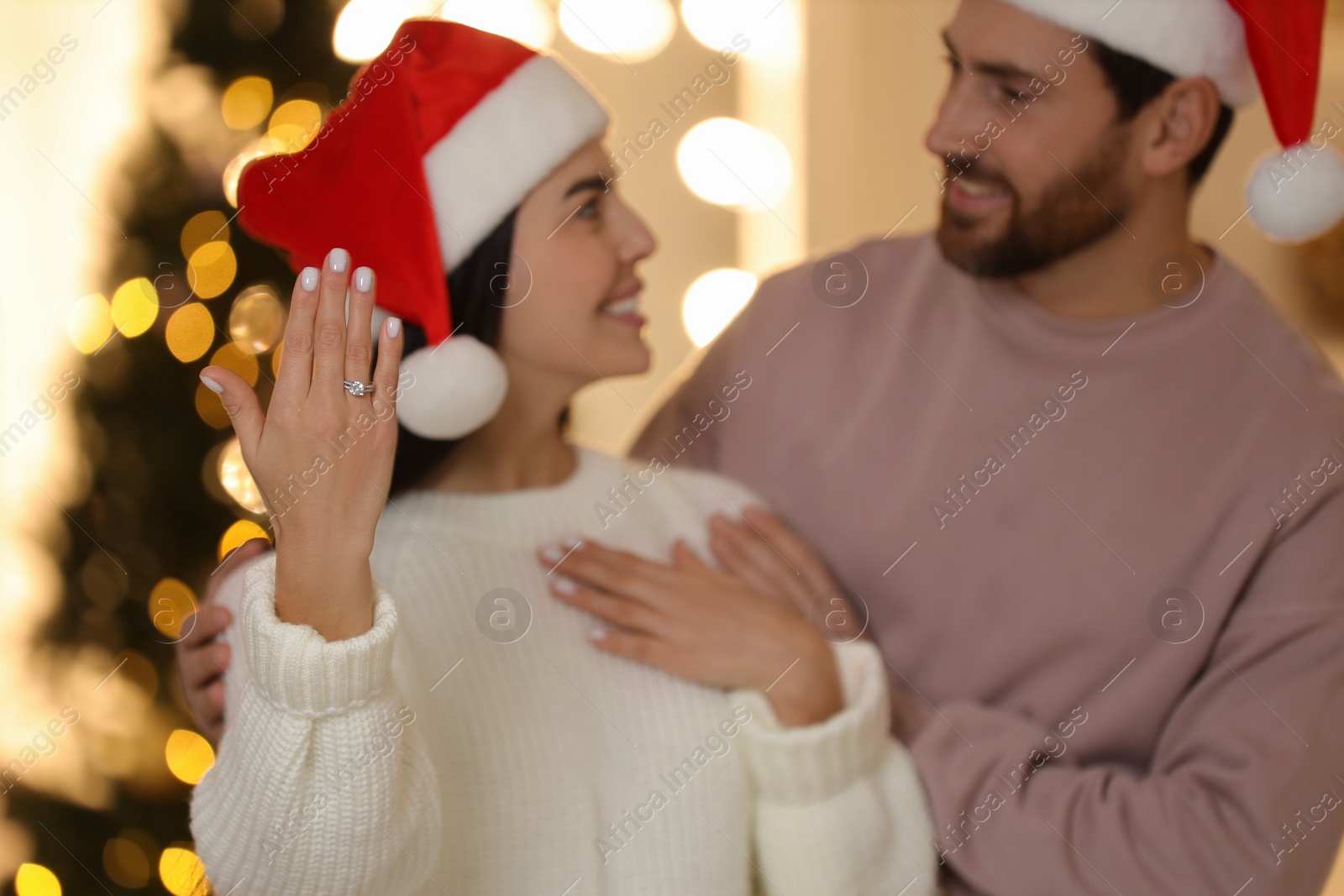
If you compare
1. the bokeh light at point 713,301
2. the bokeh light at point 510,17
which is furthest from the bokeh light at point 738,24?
the bokeh light at point 713,301

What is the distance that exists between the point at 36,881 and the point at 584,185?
1.34 m

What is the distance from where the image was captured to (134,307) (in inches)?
61.6

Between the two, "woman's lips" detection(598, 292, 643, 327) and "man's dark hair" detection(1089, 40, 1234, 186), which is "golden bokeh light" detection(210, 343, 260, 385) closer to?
"woman's lips" detection(598, 292, 643, 327)

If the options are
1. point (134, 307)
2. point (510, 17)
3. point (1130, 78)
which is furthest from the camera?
point (510, 17)

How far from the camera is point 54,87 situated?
233cm

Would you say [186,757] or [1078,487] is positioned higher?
[1078,487]

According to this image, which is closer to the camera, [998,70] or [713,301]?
[998,70]

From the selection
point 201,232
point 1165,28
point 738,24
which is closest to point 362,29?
point 201,232

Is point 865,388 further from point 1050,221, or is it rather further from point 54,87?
point 54,87

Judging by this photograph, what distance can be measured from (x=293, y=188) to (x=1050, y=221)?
831 millimetres

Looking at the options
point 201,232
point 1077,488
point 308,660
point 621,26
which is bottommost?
point 201,232

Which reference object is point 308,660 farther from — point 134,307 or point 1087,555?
point 134,307

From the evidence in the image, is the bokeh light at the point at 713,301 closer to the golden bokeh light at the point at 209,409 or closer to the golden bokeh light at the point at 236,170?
the golden bokeh light at the point at 209,409

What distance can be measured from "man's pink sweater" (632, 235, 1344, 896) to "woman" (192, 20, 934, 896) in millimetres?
135
